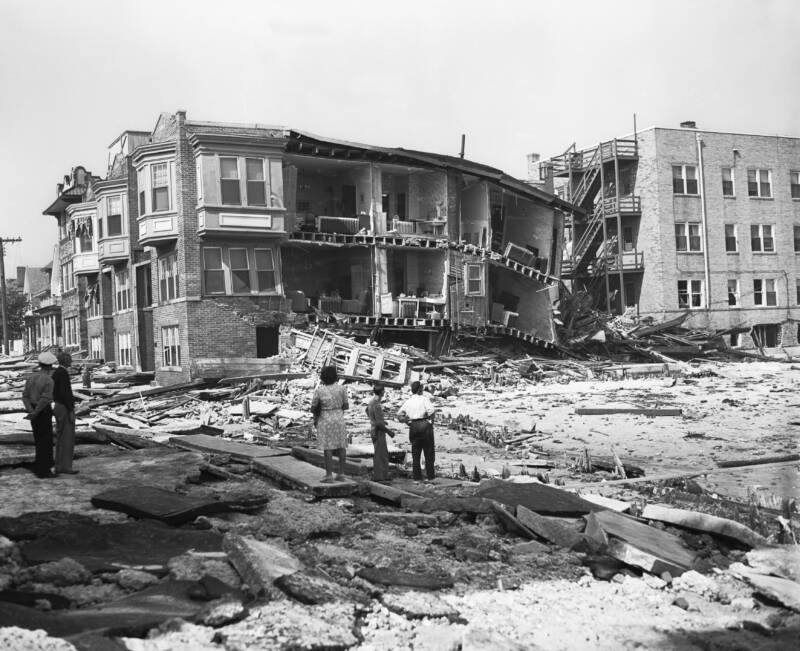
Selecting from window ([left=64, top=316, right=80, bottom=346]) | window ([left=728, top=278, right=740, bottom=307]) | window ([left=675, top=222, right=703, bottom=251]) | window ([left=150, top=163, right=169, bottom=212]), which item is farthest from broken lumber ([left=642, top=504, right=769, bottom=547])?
window ([left=64, top=316, right=80, bottom=346])

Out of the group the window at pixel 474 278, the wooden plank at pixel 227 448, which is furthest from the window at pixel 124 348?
the wooden plank at pixel 227 448

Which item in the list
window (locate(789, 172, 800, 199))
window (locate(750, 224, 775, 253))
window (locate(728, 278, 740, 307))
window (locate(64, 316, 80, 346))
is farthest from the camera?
window (locate(789, 172, 800, 199))

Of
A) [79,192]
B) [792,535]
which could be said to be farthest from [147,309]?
[792,535]

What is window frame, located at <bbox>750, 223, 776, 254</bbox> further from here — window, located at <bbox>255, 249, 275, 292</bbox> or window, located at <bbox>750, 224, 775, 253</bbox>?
window, located at <bbox>255, 249, 275, 292</bbox>

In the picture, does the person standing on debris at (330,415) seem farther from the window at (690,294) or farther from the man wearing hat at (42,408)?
the window at (690,294)

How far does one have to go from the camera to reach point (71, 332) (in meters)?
51.6

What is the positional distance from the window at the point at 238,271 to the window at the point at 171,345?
2418 mm

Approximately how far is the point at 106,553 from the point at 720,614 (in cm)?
565

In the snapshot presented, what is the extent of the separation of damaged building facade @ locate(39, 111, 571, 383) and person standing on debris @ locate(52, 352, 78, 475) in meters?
19.0

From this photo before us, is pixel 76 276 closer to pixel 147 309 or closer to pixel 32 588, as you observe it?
pixel 147 309

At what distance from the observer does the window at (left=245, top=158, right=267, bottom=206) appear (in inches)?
1282

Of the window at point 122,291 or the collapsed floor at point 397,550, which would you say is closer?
the collapsed floor at point 397,550

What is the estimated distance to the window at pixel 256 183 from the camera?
1282 inches

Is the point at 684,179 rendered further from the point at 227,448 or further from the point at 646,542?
the point at 646,542
